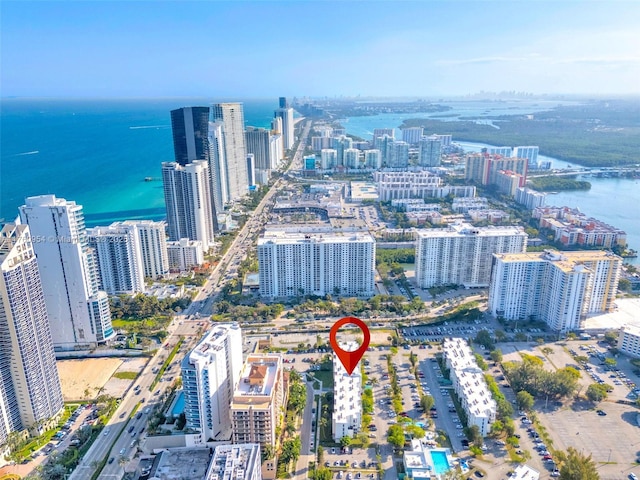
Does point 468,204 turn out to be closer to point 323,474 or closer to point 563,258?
point 563,258

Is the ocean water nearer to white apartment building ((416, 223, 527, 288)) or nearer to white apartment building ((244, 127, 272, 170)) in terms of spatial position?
white apartment building ((244, 127, 272, 170))

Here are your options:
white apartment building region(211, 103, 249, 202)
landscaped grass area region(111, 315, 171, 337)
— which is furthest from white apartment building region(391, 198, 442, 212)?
landscaped grass area region(111, 315, 171, 337)

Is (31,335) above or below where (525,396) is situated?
above

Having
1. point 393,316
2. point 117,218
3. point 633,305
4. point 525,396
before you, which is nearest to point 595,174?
point 633,305

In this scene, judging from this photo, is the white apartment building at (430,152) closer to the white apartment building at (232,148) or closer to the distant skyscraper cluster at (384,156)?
the distant skyscraper cluster at (384,156)

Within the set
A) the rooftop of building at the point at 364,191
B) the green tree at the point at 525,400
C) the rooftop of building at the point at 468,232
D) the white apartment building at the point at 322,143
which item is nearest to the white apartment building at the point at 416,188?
the rooftop of building at the point at 364,191

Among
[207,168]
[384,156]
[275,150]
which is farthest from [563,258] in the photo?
[275,150]

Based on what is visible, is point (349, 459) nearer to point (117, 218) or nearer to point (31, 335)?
point (31, 335)
